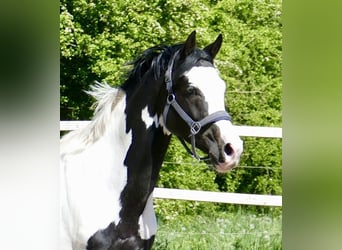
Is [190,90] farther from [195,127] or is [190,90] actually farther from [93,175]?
[93,175]

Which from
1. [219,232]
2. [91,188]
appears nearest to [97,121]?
[91,188]

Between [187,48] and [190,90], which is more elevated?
[187,48]

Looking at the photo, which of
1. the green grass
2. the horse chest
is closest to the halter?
the horse chest

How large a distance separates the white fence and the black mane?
0.27 meters

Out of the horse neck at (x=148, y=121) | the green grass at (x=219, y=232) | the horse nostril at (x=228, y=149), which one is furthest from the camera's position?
the green grass at (x=219, y=232)

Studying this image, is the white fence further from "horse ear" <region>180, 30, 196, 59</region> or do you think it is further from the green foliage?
"horse ear" <region>180, 30, 196, 59</region>

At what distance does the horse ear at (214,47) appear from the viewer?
1682 millimetres

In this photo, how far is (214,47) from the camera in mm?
1689

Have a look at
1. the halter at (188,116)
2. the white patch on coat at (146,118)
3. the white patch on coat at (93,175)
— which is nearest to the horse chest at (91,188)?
the white patch on coat at (93,175)

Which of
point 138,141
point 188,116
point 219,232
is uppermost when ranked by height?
point 188,116

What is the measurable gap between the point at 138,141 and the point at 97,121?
0.58ft

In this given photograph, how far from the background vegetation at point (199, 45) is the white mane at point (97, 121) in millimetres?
51

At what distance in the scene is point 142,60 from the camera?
1.72 meters

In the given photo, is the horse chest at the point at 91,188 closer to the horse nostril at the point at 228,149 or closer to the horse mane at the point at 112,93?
the horse mane at the point at 112,93
